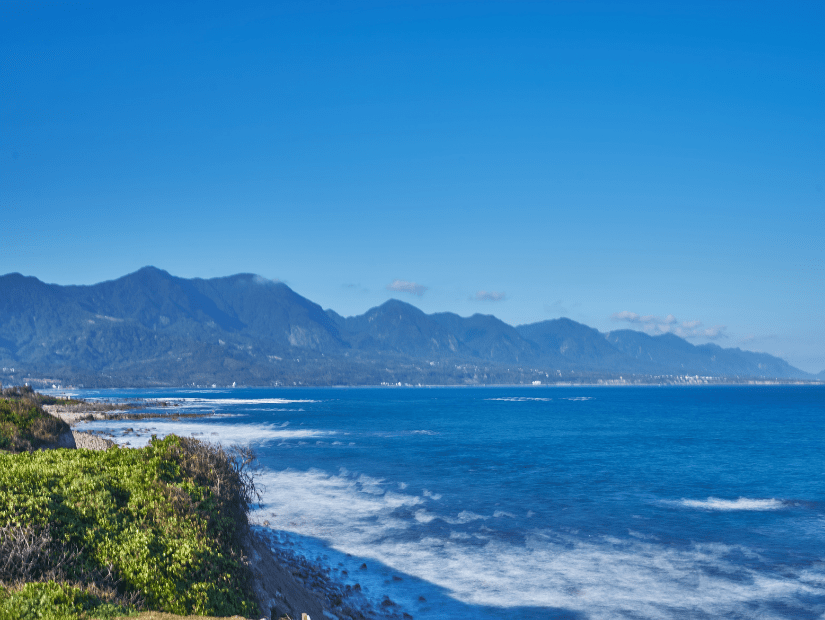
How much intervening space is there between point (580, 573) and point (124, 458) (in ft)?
66.7

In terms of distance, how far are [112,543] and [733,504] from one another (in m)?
41.1

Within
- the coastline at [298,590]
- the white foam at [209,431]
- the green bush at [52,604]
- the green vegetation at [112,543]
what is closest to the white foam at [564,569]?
the coastline at [298,590]

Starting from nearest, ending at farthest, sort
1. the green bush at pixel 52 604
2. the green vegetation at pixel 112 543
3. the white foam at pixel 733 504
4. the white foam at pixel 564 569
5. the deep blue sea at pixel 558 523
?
1. the green bush at pixel 52 604
2. the green vegetation at pixel 112 543
3. the white foam at pixel 564 569
4. the deep blue sea at pixel 558 523
5. the white foam at pixel 733 504

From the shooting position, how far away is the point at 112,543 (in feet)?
49.6

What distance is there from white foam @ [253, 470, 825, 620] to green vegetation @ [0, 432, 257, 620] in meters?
9.63

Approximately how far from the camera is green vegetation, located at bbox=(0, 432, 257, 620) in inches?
504

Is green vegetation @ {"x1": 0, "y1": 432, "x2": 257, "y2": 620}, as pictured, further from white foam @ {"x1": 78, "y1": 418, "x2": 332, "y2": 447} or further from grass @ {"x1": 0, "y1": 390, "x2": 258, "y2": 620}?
white foam @ {"x1": 78, "y1": 418, "x2": 332, "y2": 447}

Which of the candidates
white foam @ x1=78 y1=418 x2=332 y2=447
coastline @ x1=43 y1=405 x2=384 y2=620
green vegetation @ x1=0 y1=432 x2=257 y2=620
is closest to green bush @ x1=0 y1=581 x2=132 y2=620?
green vegetation @ x1=0 y1=432 x2=257 y2=620

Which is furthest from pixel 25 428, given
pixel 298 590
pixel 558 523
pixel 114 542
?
pixel 558 523

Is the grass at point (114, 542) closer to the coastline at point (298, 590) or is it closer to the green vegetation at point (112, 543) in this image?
the green vegetation at point (112, 543)

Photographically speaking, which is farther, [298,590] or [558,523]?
[558,523]

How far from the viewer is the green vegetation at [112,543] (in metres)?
12.8

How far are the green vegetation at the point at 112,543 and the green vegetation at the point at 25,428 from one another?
17.3 m

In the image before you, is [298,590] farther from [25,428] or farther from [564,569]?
[25,428]
